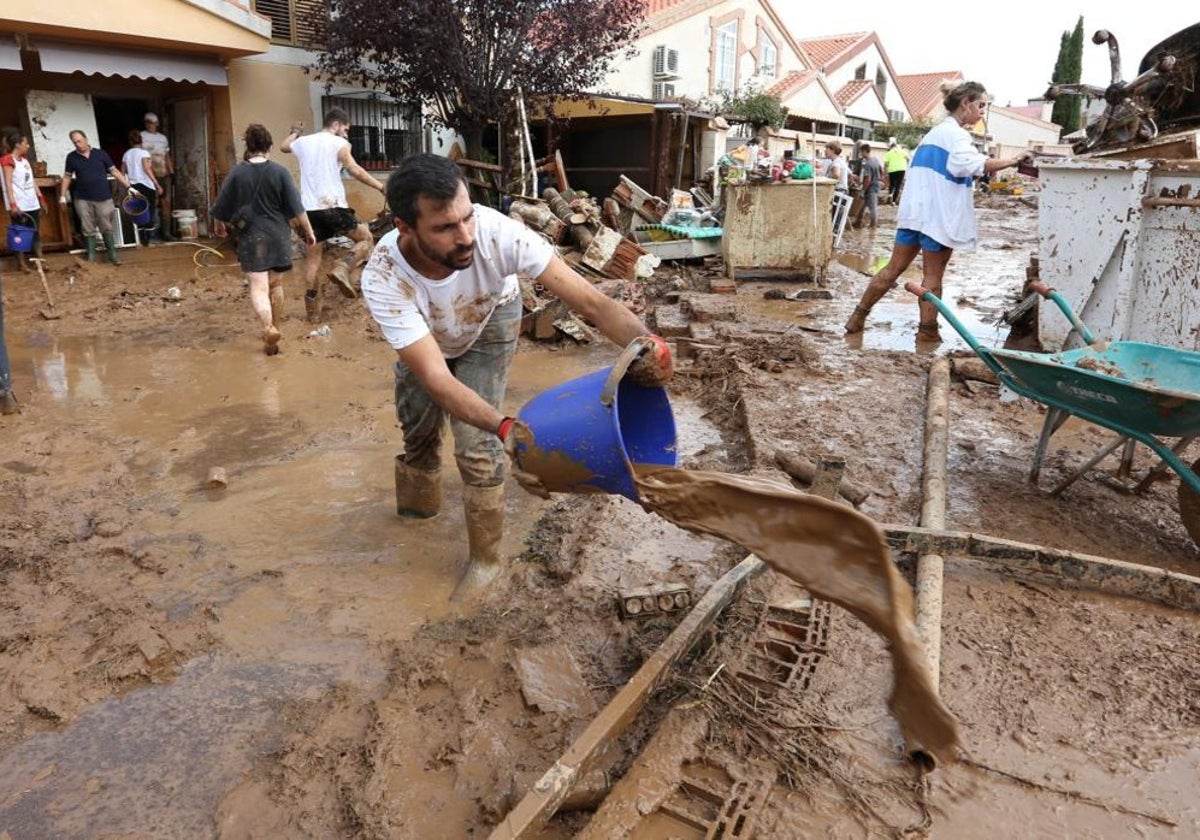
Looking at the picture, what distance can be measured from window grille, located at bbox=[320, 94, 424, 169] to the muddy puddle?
8.82m

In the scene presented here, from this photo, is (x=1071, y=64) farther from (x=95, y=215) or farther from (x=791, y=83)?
(x=95, y=215)

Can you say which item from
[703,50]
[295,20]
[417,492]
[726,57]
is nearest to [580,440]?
[417,492]

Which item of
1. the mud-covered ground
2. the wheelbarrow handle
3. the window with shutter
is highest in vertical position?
the window with shutter

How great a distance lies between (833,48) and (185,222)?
33858 millimetres

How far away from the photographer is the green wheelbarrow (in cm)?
323

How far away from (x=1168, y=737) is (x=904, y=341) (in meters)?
5.09

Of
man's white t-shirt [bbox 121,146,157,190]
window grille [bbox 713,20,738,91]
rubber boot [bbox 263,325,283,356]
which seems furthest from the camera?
window grille [bbox 713,20,738,91]

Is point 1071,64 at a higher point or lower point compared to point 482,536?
higher

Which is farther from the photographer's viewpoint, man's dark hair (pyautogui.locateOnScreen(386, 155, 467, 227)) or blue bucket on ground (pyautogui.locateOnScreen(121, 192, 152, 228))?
blue bucket on ground (pyautogui.locateOnScreen(121, 192, 152, 228))

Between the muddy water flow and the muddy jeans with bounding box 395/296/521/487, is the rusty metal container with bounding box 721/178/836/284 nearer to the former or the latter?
the muddy water flow

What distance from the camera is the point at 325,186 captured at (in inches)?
309

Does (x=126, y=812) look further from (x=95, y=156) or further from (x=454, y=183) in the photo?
(x=95, y=156)

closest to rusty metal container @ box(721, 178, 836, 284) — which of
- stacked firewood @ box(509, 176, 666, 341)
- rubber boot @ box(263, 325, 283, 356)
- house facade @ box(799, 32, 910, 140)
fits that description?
stacked firewood @ box(509, 176, 666, 341)

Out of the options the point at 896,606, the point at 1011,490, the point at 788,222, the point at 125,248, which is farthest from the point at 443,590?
the point at 125,248
